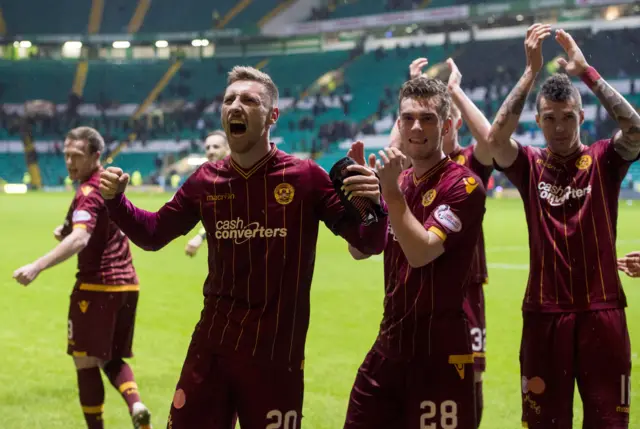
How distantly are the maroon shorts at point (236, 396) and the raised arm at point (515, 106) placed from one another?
1.75 meters

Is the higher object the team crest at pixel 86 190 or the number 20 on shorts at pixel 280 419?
the team crest at pixel 86 190

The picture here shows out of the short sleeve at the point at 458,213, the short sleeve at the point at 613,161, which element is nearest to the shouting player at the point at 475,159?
the short sleeve at the point at 613,161

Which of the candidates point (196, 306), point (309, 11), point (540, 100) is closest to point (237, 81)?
point (540, 100)

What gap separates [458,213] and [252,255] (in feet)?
2.86

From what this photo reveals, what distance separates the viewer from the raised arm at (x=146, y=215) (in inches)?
142

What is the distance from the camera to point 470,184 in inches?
147

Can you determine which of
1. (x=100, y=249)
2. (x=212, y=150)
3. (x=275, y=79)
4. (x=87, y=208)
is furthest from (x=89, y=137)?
(x=275, y=79)

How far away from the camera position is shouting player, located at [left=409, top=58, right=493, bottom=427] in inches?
188

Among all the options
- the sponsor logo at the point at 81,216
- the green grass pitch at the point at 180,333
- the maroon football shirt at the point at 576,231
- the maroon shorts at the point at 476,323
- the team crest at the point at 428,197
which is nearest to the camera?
the team crest at the point at 428,197

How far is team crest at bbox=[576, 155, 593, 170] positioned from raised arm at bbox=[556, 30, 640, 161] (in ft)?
0.46

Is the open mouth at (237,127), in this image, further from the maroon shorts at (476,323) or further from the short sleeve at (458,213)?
the maroon shorts at (476,323)

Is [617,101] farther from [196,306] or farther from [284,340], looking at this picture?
[196,306]

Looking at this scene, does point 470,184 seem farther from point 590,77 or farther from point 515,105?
point 590,77

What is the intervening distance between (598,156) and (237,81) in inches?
74.3
